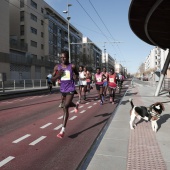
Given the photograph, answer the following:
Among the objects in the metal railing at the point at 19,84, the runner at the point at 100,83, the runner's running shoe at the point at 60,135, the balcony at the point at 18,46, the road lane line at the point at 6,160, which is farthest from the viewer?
the balcony at the point at 18,46

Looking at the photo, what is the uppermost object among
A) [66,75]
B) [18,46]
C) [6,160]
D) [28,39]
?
[28,39]

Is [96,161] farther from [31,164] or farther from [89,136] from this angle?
[89,136]

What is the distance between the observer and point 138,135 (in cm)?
597

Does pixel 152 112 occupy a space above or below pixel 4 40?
below

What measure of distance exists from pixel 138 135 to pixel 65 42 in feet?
254

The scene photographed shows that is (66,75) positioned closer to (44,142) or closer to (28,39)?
(44,142)

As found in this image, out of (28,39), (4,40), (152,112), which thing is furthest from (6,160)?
(28,39)

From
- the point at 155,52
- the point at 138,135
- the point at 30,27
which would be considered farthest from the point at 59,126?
the point at 155,52

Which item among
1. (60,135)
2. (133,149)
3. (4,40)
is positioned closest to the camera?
(133,149)

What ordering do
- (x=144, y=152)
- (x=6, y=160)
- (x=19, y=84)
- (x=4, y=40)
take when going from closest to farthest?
(x=6, y=160), (x=144, y=152), (x=19, y=84), (x=4, y=40)

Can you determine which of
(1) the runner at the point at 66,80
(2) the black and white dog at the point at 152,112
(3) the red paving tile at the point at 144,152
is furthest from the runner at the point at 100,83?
(1) the runner at the point at 66,80

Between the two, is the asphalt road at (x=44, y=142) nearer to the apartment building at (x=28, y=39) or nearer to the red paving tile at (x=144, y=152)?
the red paving tile at (x=144, y=152)

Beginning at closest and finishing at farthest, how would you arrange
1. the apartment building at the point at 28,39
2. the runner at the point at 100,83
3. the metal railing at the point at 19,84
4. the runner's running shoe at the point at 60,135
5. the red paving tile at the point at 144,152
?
the red paving tile at the point at 144,152 < the runner's running shoe at the point at 60,135 < the runner at the point at 100,83 < the metal railing at the point at 19,84 < the apartment building at the point at 28,39

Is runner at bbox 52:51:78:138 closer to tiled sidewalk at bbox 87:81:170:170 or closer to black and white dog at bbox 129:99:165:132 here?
tiled sidewalk at bbox 87:81:170:170
